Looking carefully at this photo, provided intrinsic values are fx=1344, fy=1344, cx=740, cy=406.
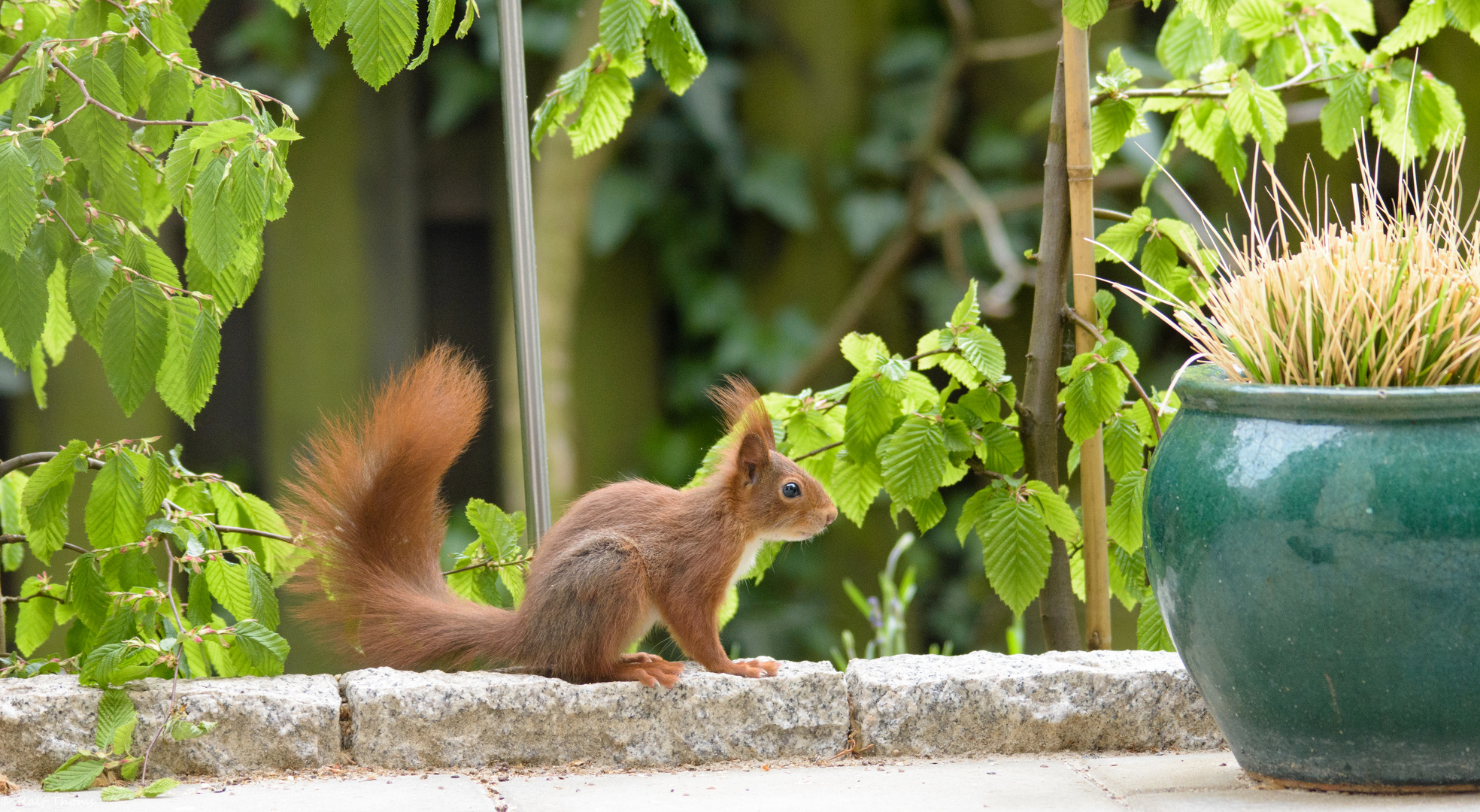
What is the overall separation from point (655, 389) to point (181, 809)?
2.42 m

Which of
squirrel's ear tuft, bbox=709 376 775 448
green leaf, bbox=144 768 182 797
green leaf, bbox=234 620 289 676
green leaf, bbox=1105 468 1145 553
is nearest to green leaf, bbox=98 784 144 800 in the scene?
green leaf, bbox=144 768 182 797

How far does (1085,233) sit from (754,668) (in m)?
0.77

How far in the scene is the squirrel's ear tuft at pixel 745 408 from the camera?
1696 millimetres

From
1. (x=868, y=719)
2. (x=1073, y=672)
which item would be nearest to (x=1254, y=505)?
(x=1073, y=672)

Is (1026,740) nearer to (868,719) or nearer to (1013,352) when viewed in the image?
(868,719)

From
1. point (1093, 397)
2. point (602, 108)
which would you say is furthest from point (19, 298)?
point (1093, 397)

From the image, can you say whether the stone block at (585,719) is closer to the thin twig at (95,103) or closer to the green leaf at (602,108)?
the thin twig at (95,103)

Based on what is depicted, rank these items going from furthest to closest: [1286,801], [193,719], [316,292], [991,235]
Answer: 1. [316,292]
2. [991,235]
3. [193,719]
4. [1286,801]

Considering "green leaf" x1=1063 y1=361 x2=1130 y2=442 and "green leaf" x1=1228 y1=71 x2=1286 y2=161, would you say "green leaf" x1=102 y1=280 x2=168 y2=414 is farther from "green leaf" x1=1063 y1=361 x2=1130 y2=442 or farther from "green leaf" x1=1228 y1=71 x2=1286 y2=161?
"green leaf" x1=1228 y1=71 x2=1286 y2=161

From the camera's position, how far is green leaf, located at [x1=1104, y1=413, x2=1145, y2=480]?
1.93m

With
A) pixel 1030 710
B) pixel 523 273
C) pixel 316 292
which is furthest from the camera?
pixel 316 292

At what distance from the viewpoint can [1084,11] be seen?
1.61 m

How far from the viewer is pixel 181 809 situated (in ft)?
4.60

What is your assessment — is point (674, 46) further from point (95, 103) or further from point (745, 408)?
point (95, 103)
